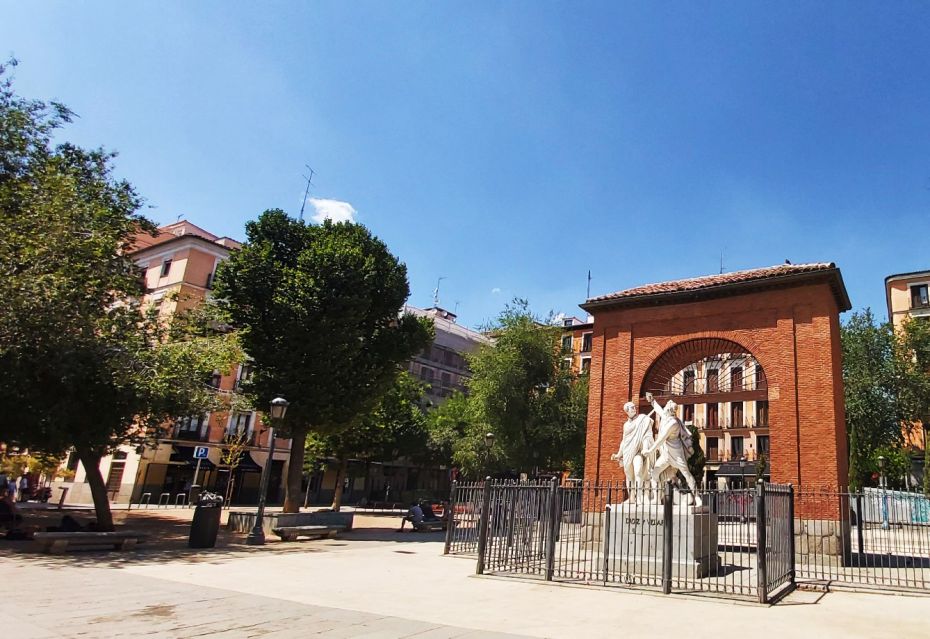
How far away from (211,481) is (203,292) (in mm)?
11256

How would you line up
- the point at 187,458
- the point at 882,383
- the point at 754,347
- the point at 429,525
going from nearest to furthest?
the point at 754,347, the point at 429,525, the point at 882,383, the point at 187,458

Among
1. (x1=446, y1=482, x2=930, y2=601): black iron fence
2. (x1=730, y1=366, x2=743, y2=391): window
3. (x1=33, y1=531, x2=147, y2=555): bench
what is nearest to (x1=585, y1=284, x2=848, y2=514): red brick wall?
(x1=446, y1=482, x2=930, y2=601): black iron fence

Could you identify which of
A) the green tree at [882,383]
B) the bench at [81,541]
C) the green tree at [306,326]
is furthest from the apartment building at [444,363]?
the bench at [81,541]

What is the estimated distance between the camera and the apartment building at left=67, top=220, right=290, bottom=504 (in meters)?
32.3

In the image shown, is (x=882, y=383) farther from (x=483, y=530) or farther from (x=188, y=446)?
(x=188, y=446)

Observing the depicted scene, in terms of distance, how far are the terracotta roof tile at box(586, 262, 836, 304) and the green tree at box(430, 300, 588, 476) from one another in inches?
452

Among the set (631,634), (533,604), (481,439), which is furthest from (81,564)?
(481,439)

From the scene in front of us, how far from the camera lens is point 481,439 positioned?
31016 mm

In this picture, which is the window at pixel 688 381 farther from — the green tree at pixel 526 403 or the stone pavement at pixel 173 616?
the stone pavement at pixel 173 616

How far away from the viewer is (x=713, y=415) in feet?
146

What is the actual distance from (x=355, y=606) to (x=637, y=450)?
7.43 metres

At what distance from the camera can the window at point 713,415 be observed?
1741 inches

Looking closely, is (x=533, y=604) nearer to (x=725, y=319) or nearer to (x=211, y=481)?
(x=725, y=319)

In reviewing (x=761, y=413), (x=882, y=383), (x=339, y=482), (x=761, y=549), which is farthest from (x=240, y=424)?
(x=882, y=383)
